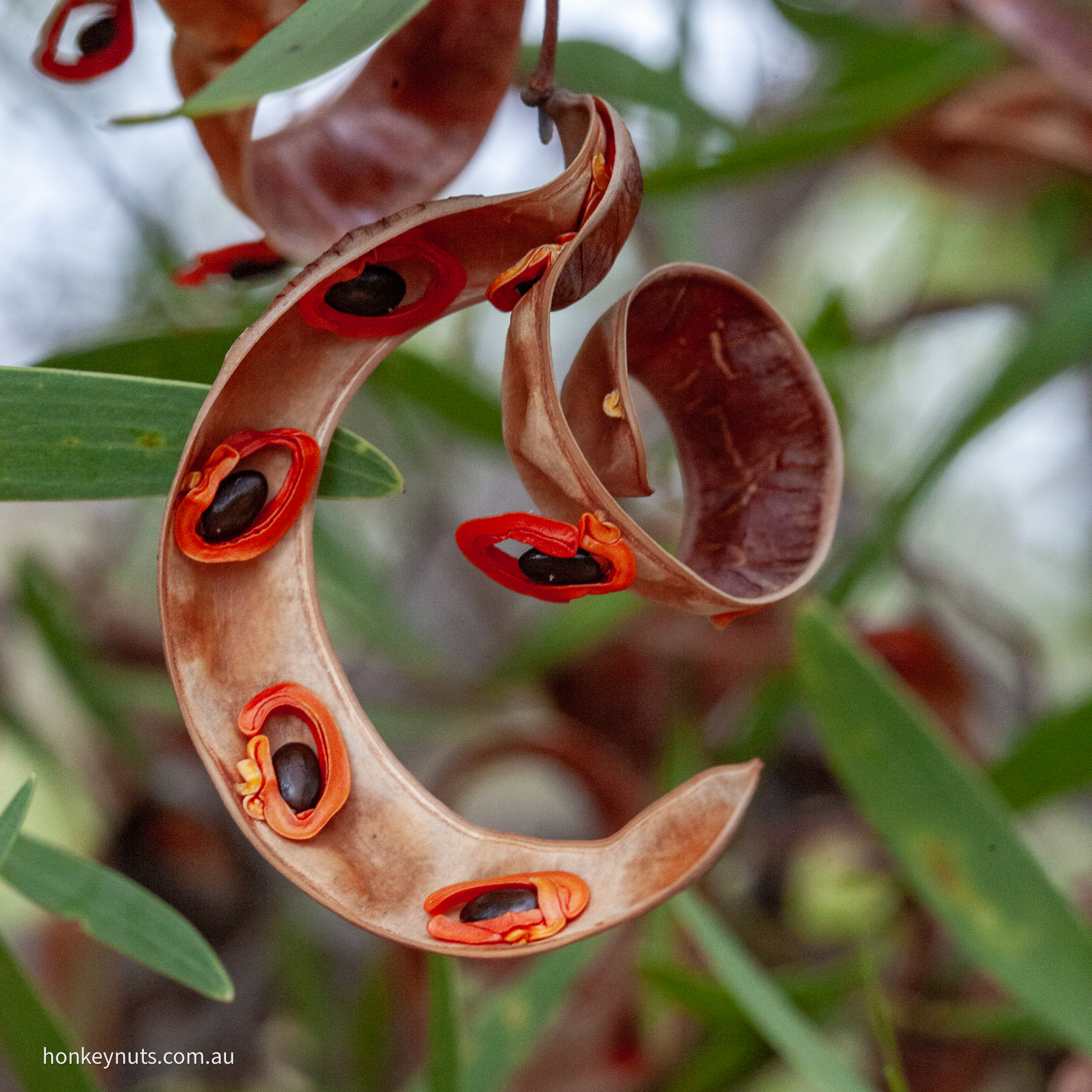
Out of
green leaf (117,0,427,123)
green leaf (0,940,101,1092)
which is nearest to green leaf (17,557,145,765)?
green leaf (0,940,101,1092)

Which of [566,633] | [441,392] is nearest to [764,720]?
[566,633]

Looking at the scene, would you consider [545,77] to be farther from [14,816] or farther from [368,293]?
[14,816]

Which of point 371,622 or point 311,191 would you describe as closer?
point 311,191

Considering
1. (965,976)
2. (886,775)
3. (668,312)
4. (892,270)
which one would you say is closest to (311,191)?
(668,312)

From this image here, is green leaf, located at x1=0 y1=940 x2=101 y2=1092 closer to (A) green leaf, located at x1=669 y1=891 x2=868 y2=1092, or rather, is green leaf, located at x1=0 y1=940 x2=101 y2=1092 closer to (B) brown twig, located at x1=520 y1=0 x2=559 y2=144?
(A) green leaf, located at x1=669 y1=891 x2=868 y2=1092

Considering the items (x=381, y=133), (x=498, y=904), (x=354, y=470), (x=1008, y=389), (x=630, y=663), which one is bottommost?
(x=630, y=663)

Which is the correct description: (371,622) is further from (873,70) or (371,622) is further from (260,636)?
(873,70)
